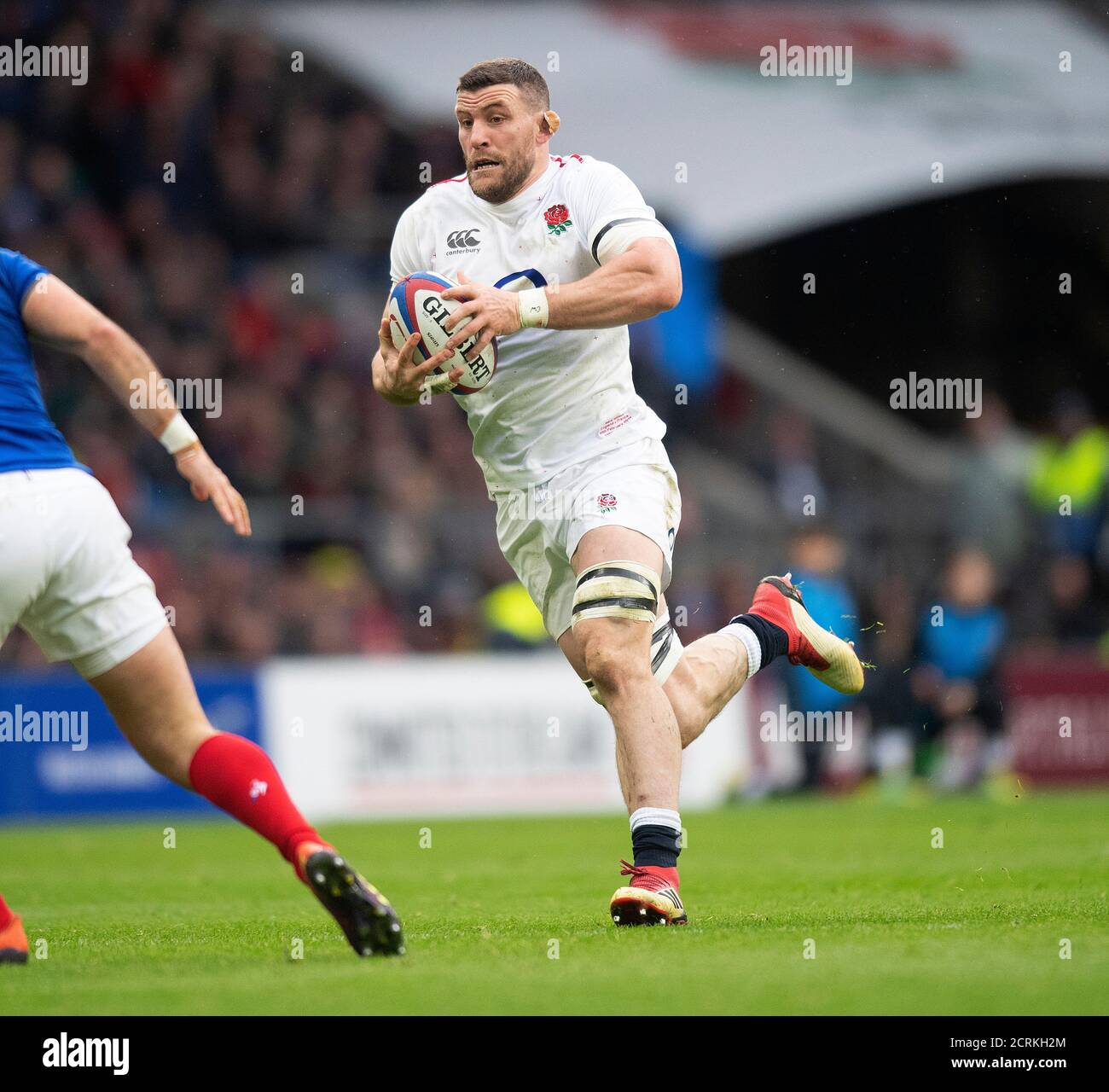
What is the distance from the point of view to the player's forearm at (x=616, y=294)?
618 centimetres

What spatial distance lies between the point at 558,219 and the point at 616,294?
58 cm

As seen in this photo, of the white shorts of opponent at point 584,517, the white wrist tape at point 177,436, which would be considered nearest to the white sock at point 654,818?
the white shorts of opponent at point 584,517

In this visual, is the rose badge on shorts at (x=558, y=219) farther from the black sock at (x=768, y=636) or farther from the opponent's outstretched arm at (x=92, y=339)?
the opponent's outstretched arm at (x=92, y=339)

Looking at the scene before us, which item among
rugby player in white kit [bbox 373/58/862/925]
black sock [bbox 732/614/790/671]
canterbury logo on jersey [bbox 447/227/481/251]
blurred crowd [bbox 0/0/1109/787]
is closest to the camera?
rugby player in white kit [bbox 373/58/862/925]

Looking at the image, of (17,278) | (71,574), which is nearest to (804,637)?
(71,574)

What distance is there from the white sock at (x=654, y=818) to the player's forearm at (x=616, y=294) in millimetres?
1631

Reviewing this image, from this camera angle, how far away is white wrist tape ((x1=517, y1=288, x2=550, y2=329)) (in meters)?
6.13

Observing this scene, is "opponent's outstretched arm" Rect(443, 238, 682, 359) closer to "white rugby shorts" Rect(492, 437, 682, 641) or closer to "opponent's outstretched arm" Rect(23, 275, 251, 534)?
"white rugby shorts" Rect(492, 437, 682, 641)

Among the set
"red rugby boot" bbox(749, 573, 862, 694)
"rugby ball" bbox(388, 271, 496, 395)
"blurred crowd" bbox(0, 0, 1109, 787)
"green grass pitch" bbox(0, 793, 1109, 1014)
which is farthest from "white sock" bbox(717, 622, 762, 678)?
"blurred crowd" bbox(0, 0, 1109, 787)

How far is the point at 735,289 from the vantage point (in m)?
23.6

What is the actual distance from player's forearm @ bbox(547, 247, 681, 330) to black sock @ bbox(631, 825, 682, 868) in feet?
5.56

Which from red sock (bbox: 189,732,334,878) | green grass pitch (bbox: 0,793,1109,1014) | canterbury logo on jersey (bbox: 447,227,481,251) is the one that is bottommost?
green grass pitch (bbox: 0,793,1109,1014)

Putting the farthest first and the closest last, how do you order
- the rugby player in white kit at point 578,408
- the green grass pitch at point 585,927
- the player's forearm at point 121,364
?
1. the rugby player in white kit at point 578,408
2. the player's forearm at point 121,364
3. the green grass pitch at point 585,927

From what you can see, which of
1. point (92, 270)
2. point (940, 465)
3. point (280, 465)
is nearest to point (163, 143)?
point (92, 270)
